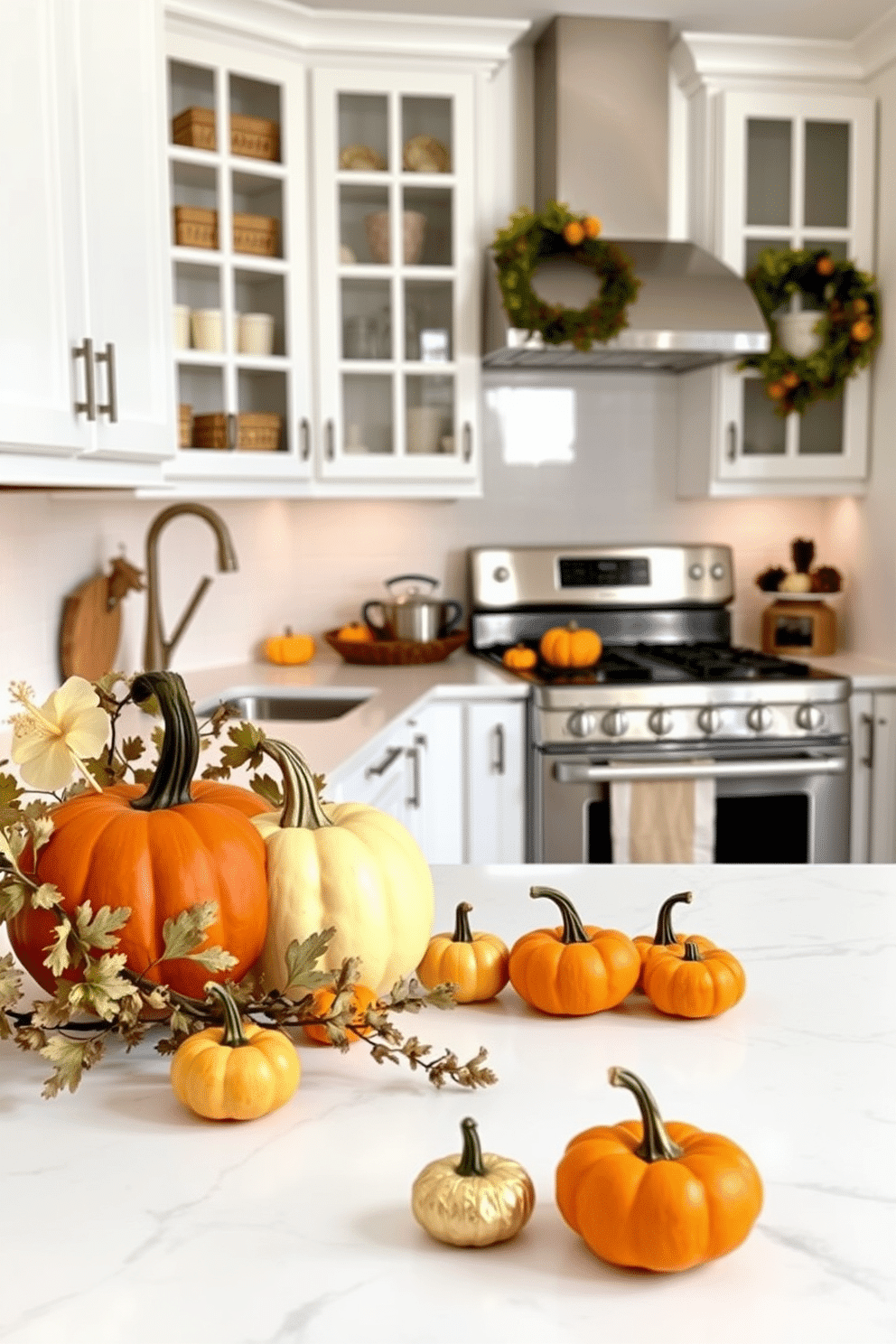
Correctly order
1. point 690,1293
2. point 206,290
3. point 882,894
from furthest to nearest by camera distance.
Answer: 1. point 206,290
2. point 882,894
3. point 690,1293

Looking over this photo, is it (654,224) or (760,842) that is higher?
(654,224)

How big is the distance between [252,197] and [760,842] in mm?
2136

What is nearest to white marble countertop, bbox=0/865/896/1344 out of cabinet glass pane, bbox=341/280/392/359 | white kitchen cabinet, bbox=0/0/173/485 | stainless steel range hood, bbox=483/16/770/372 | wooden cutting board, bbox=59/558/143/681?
white kitchen cabinet, bbox=0/0/173/485

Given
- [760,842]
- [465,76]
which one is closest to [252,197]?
[465,76]

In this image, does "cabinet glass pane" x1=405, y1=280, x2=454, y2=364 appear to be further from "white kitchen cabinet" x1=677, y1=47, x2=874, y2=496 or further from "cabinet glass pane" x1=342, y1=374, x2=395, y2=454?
"white kitchen cabinet" x1=677, y1=47, x2=874, y2=496

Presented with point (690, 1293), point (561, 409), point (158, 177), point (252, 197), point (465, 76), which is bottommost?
point (690, 1293)

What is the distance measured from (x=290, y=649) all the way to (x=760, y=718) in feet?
4.22

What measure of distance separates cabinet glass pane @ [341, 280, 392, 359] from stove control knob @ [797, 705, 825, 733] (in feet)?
4.76

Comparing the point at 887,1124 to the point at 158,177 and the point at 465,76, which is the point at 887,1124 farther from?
the point at 465,76

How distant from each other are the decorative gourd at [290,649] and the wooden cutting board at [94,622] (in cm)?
63

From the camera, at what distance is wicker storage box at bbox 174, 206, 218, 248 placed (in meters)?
3.32

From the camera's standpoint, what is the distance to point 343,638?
382 cm

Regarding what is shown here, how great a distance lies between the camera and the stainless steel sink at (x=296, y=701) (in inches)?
131

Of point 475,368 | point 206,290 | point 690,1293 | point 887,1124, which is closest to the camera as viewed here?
point 690,1293
